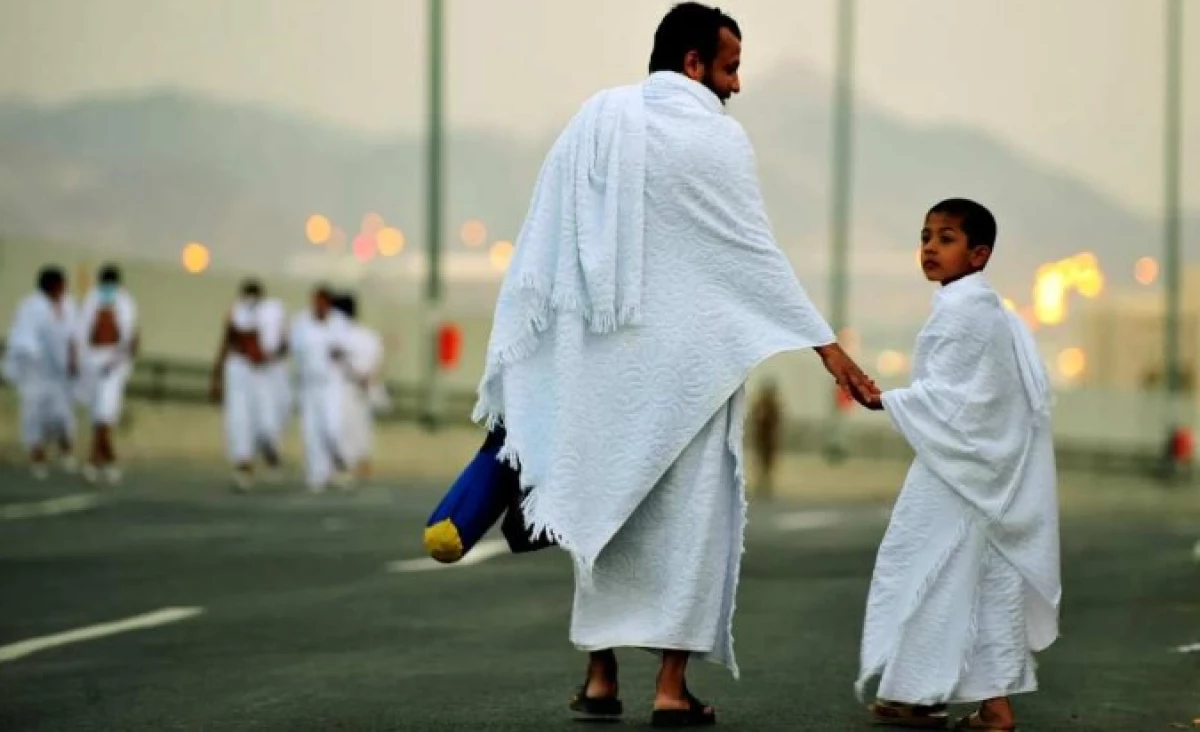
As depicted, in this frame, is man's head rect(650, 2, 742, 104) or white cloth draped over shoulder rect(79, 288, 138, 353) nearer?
man's head rect(650, 2, 742, 104)

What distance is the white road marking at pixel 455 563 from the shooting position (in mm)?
16797

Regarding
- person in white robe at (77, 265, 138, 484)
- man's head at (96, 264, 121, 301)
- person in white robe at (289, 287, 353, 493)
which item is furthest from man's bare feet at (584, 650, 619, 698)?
person in white robe at (289, 287, 353, 493)

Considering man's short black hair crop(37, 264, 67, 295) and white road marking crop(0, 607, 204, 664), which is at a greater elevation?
man's short black hair crop(37, 264, 67, 295)

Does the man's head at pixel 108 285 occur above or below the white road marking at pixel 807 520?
above

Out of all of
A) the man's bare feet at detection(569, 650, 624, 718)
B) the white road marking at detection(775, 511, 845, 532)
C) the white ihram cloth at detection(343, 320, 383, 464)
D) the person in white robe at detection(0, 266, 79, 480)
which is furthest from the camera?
the person in white robe at detection(0, 266, 79, 480)

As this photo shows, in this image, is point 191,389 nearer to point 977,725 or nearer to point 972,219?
point 972,219

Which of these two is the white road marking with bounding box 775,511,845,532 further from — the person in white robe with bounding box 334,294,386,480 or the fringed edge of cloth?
the fringed edge of cloth

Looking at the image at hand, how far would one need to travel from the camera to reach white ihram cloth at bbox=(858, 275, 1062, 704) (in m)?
9.24

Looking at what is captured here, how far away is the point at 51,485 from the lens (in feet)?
88.7

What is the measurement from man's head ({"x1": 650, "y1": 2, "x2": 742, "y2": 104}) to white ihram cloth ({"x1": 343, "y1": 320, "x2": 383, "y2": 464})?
71.0 feet

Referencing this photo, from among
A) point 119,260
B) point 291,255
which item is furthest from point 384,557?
point 291,255

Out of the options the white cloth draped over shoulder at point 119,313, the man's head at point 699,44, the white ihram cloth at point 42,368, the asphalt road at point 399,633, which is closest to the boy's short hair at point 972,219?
the man's head at point 699,44

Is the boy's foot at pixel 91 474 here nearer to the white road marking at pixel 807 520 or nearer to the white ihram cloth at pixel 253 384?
the white ihram cloth at pixel 253 384

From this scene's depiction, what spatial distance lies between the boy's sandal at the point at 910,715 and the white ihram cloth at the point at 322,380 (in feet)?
69.0
